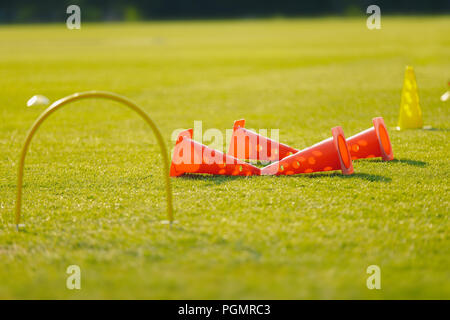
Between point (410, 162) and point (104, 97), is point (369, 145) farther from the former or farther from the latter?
point (104, 97)

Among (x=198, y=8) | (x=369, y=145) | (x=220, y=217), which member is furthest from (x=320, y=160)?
(x=198, y=8)

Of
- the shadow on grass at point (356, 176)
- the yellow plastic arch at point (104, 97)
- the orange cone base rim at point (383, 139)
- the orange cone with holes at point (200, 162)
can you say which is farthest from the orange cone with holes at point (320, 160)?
the yellow plastic arch at point (104, 97)

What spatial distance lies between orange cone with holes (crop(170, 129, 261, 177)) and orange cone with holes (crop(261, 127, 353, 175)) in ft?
0.72

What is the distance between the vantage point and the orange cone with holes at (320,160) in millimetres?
4957

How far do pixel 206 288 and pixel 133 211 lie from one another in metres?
1.44

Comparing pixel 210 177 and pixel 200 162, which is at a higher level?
pixel 200 162

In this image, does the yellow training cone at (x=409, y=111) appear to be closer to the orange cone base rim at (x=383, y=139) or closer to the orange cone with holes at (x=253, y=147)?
the orange cone base rim at (x=383, y=139)

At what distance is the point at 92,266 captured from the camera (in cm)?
327

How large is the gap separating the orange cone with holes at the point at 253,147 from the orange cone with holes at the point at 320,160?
17.1 inches

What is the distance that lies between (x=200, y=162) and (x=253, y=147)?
0.75 m

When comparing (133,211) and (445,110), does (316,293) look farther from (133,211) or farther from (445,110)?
(445,110)

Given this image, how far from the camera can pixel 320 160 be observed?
500 cm

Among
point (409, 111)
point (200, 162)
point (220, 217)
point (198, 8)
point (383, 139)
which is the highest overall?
point (198, 8)

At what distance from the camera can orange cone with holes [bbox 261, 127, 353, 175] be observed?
496cm
